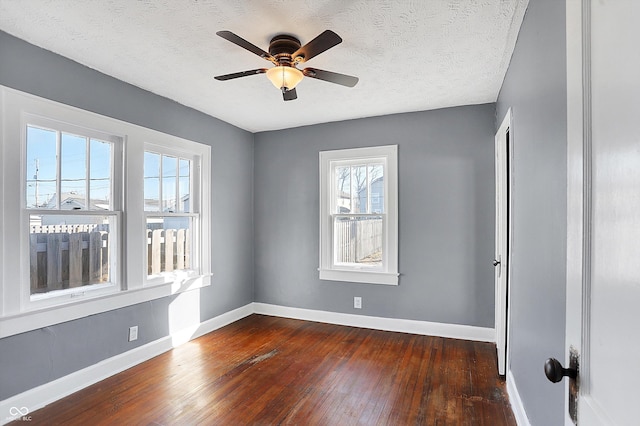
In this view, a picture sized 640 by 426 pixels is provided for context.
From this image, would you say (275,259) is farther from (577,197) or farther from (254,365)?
(577,197)

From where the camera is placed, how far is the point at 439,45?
2.43 metres

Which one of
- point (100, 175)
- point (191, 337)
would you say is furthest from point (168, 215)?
point (191, 337)

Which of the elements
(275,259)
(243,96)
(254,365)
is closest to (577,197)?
(254,365)

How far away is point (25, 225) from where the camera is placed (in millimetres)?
2361

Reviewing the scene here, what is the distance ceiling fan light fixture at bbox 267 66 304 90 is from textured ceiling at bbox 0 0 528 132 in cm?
23

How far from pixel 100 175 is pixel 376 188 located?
9.63ft

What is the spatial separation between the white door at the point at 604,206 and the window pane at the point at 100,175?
327cm

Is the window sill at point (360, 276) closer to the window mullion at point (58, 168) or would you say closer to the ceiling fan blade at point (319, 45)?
the ceiling fan blade at point (319, 45)

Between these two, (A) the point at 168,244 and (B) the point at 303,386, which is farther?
(A) the point at 168,244

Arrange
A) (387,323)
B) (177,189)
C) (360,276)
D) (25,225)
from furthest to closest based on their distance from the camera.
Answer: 1. (360,276)
2. (387,323)
3. (177,189)
4. (25,225)

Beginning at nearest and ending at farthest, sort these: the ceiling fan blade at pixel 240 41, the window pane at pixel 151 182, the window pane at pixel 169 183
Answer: the ceiling fan blade at pixel 240 41, the window pane at pixel 151 182, the window pane at pixel 169 183

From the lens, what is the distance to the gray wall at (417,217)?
12.1 feet

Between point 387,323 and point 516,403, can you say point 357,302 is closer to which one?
point 387,323

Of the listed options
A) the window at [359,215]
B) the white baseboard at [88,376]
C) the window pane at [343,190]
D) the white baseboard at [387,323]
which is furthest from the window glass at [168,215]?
the window pane at [343,190]
